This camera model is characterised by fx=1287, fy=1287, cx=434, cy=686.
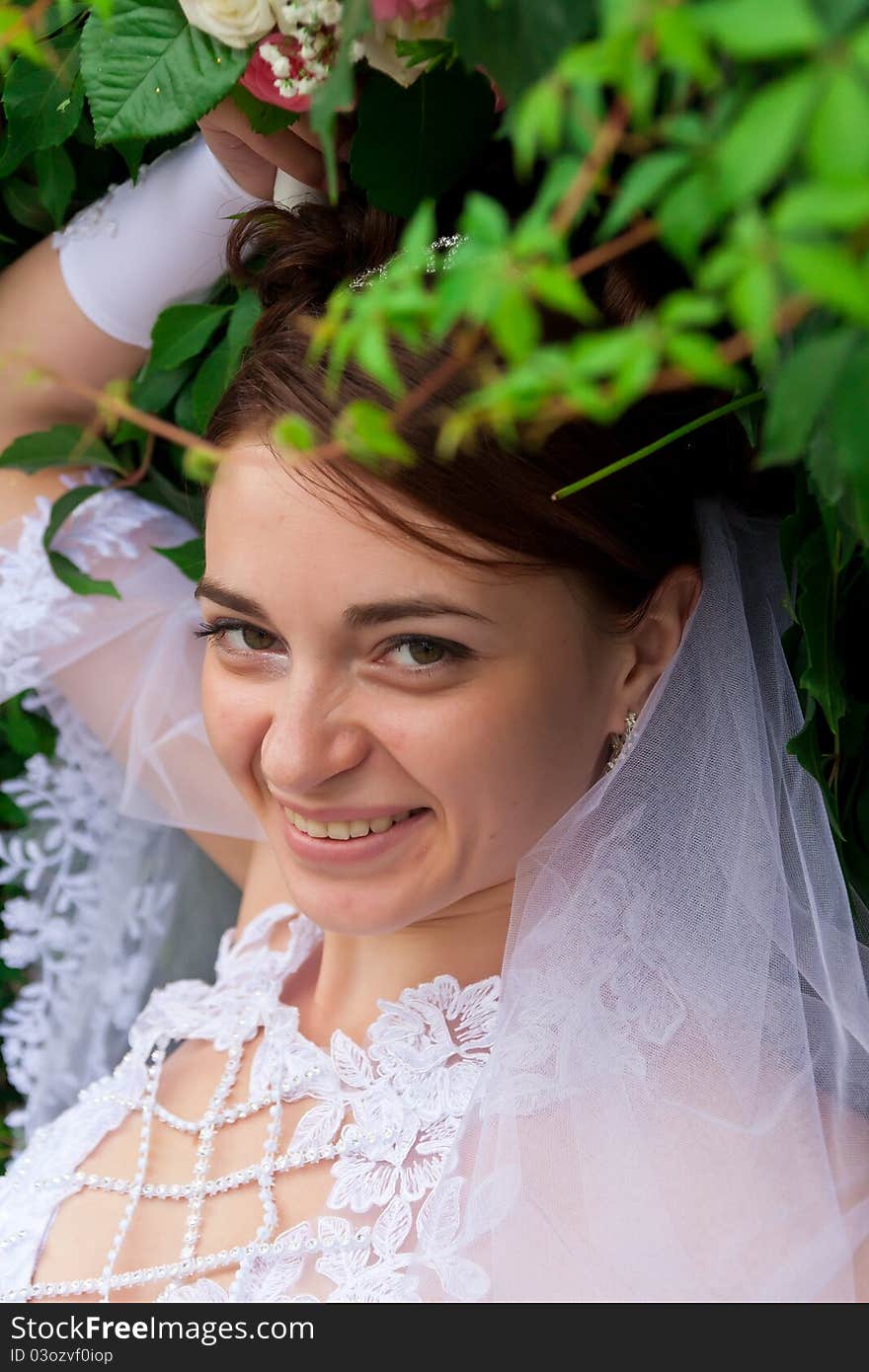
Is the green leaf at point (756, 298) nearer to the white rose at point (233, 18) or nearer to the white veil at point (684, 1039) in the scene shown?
the white rose at point (233, 18)

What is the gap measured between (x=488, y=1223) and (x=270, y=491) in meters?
0.72

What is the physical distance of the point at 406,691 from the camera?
122 cm

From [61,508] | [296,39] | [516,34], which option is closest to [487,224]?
[516,34]

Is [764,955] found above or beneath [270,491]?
beneath

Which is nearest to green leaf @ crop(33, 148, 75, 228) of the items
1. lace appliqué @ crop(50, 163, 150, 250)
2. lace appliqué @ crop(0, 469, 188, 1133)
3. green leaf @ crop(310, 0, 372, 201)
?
lace appliqué @ crop(50, 163, 150, 250)

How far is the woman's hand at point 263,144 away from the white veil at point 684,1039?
1.88 ft

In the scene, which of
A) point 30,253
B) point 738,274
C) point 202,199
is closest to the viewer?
point 738,274

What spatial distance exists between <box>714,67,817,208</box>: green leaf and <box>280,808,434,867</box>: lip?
92 cm

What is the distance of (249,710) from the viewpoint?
135 centimetres

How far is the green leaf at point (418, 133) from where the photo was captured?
1.06m

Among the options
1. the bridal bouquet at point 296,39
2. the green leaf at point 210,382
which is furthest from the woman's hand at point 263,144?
the green leaf at point 210,382

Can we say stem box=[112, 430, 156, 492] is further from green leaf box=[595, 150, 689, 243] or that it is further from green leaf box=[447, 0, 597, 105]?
green leaf box=[595, 150, 689, 243]

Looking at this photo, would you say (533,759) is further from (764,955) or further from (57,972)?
(57,972)
